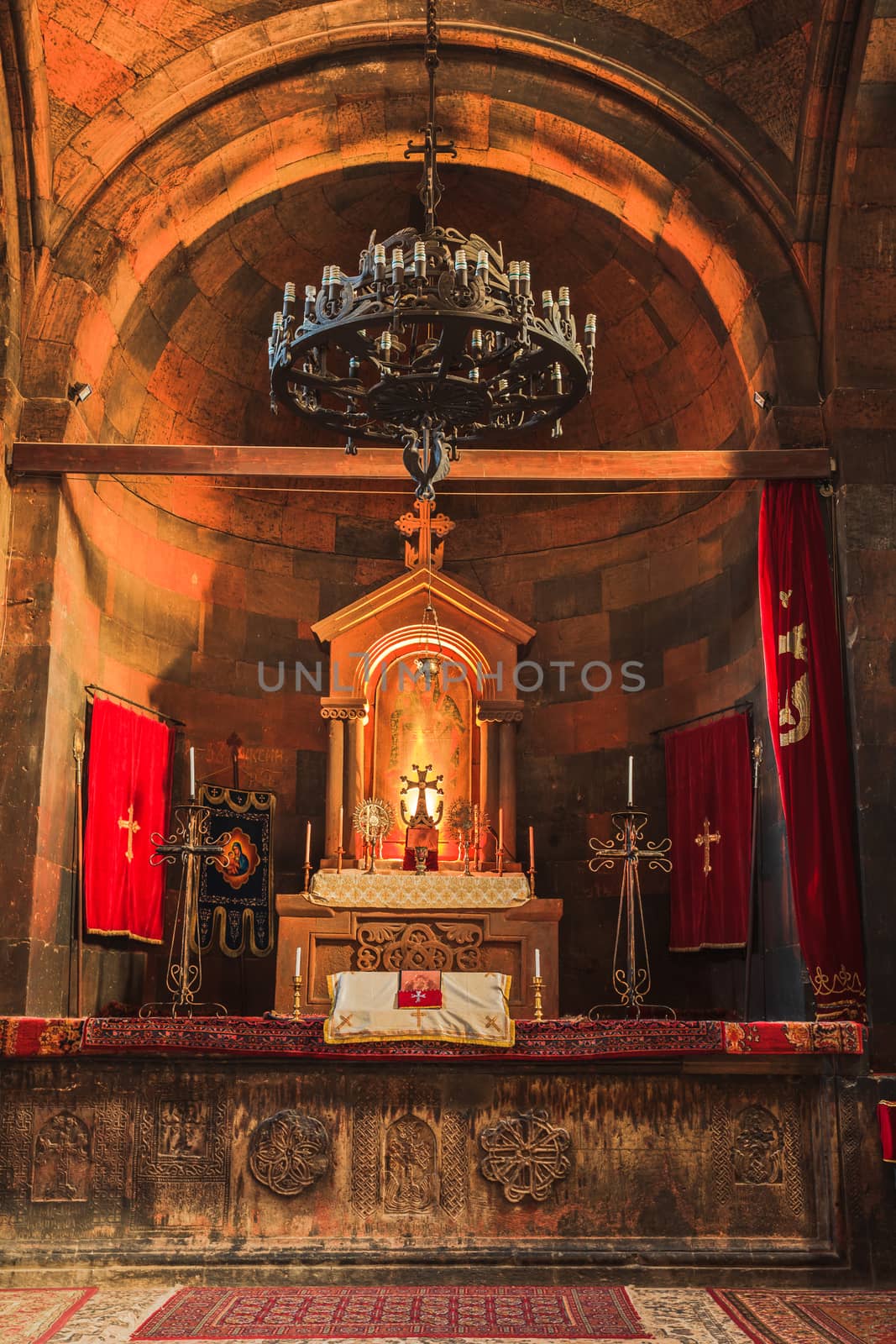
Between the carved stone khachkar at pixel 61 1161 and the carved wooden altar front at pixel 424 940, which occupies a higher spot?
the carved wooden altar front at pixel 424 940

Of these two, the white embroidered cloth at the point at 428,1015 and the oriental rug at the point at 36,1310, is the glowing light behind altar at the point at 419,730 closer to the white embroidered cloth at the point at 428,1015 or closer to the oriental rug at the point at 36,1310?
the white embroidered cloth at the point at 428,1015

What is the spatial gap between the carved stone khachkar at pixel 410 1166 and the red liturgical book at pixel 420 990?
24.6 inches

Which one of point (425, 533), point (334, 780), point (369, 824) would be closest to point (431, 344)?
point (425, 533)

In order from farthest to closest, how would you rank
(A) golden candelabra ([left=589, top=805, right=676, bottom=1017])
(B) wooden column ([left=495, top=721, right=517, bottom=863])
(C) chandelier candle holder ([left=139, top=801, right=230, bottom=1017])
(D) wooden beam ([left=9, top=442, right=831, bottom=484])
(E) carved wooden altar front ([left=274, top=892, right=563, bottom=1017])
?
(B) wooden column ([left=495, top=721, right=517, bottom=863]), (E) carved wooden altar front ([left=274, top=892, right=563, bottom=1017]), (D) wooden beam ([left=9, top=442, right=831, bottom=484]), (A) golden candelabra ([left=589, top=805, right=676, bottom=1017]), (C) chandelier candle holder ([left=139, top=801, right=230, bottom=1017])

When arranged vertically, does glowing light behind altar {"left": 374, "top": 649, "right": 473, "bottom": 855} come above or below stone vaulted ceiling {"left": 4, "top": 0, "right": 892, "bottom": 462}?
below

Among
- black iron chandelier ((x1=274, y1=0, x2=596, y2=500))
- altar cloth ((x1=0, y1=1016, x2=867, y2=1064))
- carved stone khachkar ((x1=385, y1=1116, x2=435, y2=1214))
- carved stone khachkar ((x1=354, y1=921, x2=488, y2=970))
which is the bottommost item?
carved stone khachkar ((x1=385, y1=1116, x2=435, y2=1214))

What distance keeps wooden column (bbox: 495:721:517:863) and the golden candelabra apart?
2.46ft

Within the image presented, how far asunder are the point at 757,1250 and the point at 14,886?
5.31m

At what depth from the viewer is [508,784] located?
37.6ft

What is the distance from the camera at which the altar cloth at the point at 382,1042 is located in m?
7.29

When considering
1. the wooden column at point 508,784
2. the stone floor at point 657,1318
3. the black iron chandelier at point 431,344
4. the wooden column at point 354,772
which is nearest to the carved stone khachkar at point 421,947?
the wooden column at point 354,772

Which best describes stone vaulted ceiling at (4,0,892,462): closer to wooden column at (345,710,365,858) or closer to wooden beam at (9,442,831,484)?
wooden beam at (9,442,831,484)

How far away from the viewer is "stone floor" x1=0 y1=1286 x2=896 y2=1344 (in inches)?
234

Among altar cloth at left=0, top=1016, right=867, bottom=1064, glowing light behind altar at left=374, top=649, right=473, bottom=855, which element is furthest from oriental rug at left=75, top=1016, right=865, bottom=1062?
glowing light behind altar at left=374, top=649, right=473, bottom=855
